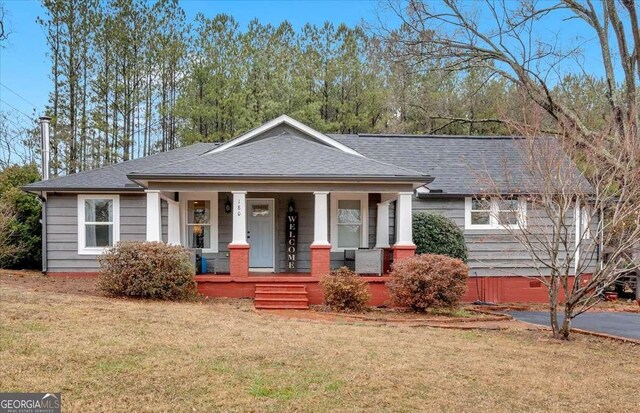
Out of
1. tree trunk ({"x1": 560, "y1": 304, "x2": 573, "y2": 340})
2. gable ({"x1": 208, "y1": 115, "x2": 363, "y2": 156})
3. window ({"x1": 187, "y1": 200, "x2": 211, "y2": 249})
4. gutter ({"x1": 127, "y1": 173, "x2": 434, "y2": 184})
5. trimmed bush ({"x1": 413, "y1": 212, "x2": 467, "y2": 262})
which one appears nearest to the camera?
tree trunk ({"x1": 560, "y1": 304, "x2": 573, "y2": 340})

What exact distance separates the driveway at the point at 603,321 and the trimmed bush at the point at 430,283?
5.06 feet

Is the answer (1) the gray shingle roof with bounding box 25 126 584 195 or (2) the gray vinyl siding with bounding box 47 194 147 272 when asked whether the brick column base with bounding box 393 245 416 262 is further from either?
(2) the gray vinyl siding with bounding box 47 194 147 272

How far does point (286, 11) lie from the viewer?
92.0ft

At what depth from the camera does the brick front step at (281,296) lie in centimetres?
1105

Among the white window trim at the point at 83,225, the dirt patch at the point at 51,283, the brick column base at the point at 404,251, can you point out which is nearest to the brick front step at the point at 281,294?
the brick column base at the point at 404,251

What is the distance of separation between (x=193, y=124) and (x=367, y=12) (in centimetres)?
1378

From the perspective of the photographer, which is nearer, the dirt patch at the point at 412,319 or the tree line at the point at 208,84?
the dirt patch at the point at 412,319

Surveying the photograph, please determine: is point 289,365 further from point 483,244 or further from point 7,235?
point 7,235

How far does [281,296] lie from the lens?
449 inches

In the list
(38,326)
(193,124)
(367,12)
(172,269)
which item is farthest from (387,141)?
(193,124)

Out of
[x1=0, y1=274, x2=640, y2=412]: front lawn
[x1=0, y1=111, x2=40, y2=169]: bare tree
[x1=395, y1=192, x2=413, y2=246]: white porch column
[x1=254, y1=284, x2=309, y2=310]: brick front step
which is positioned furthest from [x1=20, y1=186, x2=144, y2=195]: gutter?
[x1=0, y1=111, x2=40, y2=169]: bare tree

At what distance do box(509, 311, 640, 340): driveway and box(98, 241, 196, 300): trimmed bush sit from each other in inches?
289

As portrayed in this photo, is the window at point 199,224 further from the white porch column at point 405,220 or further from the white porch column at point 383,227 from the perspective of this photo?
the white porch column at point 405,220

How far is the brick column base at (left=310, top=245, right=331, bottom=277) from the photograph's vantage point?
11.9 meters
